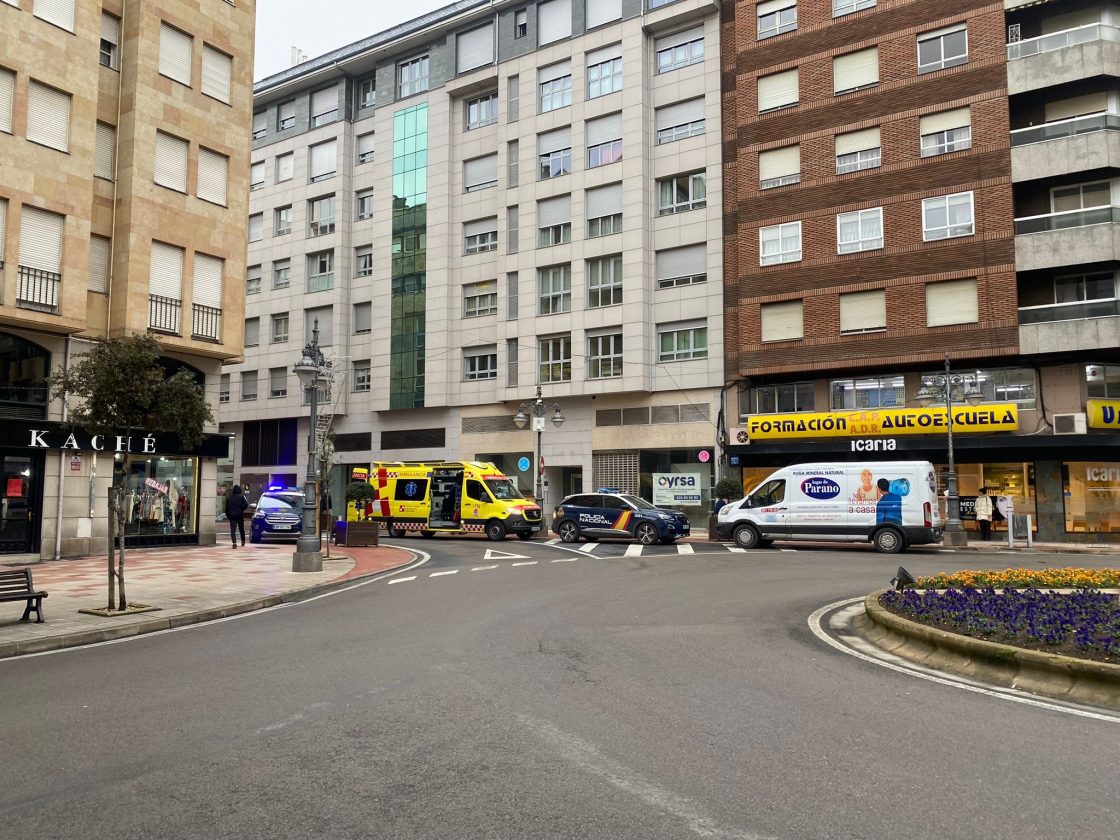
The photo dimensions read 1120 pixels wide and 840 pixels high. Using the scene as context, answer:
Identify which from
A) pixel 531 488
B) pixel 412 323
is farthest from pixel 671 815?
pixel 412 323

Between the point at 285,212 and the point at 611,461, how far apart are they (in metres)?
25.1

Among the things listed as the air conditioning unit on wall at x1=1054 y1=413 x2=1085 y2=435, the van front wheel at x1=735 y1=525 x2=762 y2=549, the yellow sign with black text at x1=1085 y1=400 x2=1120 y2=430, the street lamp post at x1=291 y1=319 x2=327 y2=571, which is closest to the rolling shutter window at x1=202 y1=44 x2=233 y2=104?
the street lamp post at x1=291 y1=319 x2=327 y2=571

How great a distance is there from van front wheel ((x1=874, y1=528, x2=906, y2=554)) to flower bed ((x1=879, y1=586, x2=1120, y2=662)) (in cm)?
1179

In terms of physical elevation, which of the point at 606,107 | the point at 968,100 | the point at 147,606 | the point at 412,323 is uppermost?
the point at 606,107

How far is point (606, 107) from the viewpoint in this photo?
36781 millimetres

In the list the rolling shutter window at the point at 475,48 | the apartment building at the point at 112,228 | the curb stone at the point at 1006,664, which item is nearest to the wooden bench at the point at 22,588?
the apartment building at the point at 112,228

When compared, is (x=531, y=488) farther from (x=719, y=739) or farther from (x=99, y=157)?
(x=719, y=739)

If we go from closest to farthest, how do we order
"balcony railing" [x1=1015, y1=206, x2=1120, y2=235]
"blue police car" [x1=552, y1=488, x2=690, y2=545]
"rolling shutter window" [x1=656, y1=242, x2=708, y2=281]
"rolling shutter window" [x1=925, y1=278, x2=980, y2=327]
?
"blue police car" [x1=552, y1=488, x2=690, y2=545] < "balcony railing" [x1=1015, y1=206, x2=1120, y2=235] < "rolling shutter window" [x1=925, y1=278, x2=980, y2=327] < "rolling shutter window" [x1=656, y1=242, x2=708, y2=281]

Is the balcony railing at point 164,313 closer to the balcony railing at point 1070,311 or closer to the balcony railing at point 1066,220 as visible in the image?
the balcony railing at point 1070,311

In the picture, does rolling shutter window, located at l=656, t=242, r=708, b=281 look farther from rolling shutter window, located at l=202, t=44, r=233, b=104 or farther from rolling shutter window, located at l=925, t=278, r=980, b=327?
rolling shutter window, located at l=202, t=44, r=233, b=104

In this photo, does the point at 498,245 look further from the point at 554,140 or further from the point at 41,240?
the point at 41,240

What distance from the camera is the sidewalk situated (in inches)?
390

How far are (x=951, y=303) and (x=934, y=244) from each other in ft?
6.67

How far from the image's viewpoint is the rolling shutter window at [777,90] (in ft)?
105
